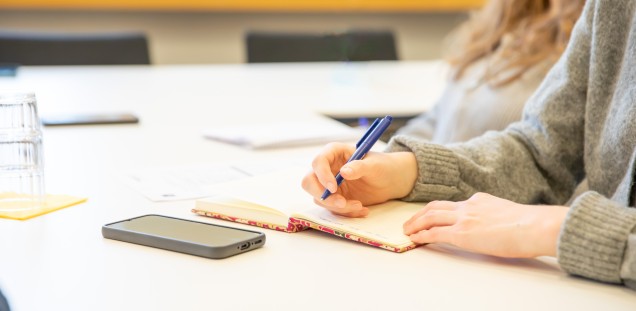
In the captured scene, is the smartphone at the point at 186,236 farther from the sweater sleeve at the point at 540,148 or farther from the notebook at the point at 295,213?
the sweater sleeve at the point at 540,148

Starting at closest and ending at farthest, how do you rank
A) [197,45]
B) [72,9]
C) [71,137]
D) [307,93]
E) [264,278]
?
[264,278] < [71,137] < [307,93] < [72,9] < [197,45]

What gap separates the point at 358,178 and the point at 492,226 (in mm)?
178

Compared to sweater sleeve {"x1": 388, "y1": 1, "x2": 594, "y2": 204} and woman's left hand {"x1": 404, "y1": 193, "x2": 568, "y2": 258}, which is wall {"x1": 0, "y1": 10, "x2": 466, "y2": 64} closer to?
sweater sleeve {"x1": 388, "y1": 1, "x2": 594, "y2": 204}

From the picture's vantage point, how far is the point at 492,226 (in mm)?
778

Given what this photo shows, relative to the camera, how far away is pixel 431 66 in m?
2.92

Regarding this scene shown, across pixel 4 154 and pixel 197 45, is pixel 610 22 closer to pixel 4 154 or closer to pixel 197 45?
pixel 4 154

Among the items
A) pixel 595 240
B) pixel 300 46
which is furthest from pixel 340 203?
pixel 300 46

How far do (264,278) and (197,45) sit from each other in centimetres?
344

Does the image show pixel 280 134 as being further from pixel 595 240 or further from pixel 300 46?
pixel 300 46

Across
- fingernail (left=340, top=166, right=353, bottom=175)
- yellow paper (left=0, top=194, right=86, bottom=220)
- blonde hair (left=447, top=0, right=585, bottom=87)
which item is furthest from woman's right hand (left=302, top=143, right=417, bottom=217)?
blonde hair (left=447, top=0, right=585, bottom=87)

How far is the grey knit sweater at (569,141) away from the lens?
963 millimetres

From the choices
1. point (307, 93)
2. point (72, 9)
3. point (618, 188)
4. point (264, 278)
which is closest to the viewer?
point (264, 278)

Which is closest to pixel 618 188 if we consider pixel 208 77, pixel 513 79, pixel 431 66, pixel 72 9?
pixel 513 79

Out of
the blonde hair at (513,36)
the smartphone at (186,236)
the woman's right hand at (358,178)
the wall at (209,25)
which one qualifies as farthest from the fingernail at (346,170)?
the wall at (209,25)
